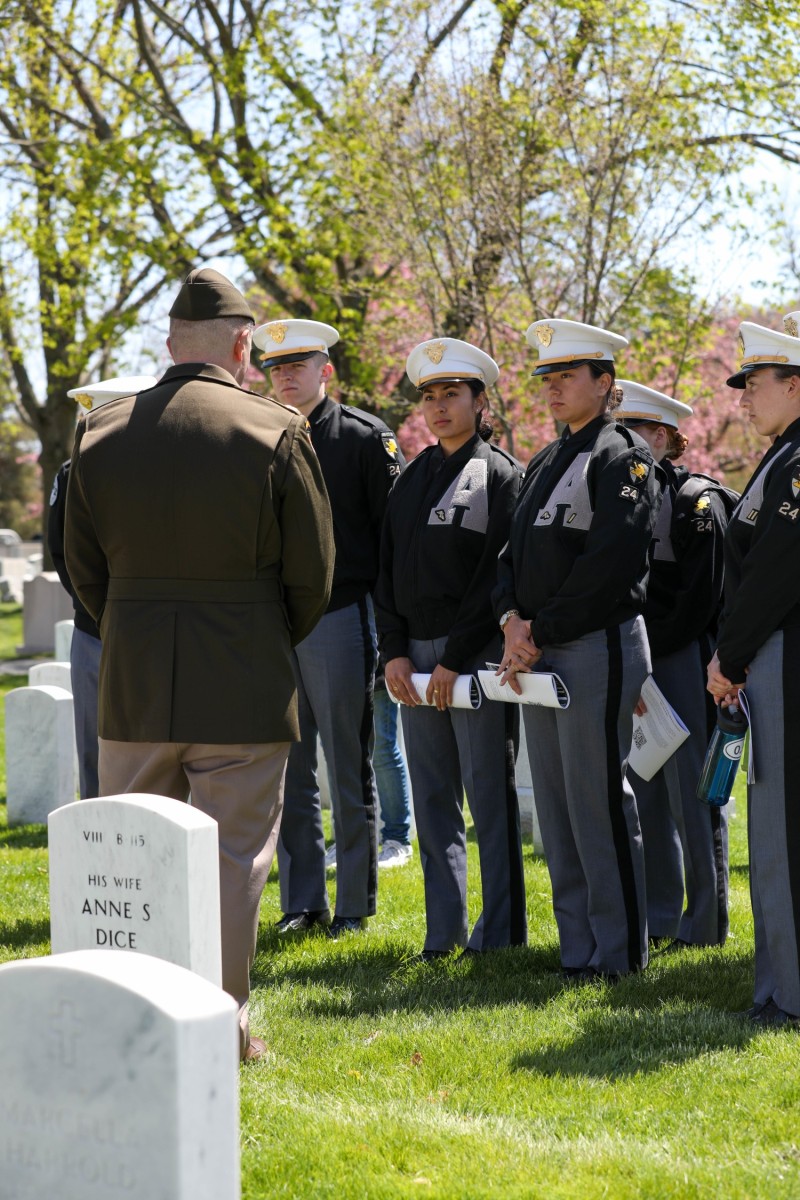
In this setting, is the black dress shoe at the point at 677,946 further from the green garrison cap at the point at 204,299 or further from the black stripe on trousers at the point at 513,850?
the green garrison cap at the point at 204,299

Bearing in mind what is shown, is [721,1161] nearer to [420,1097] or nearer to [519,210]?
[420,1097]

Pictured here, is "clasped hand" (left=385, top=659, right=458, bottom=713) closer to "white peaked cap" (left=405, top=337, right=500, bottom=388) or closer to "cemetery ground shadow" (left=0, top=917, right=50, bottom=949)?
"white peaked cap" (left=405, top=337, right=500, bottom=388)

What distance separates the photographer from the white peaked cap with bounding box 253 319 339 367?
20.5ft

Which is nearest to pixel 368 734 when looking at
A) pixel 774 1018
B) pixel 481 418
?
pixel 481 418

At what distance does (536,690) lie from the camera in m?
5.23

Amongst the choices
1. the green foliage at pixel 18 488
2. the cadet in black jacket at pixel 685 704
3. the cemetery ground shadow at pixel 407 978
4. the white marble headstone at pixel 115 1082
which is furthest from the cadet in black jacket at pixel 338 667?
the green foliage at pixel 18 488

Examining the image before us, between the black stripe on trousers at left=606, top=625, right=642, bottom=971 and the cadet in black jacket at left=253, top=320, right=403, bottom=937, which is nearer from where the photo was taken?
the black stripe on trousers at left=606, top=625, right=642, bottom=971

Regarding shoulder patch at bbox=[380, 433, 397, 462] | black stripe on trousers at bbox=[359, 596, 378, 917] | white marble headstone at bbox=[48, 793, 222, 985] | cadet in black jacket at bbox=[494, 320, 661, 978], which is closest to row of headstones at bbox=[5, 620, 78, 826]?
black stripe on trousers at bbox=[359, 596, 378, 917]

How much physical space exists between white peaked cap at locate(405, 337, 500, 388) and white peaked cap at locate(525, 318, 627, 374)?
387 millimetres

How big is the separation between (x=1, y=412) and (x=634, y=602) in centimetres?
4491

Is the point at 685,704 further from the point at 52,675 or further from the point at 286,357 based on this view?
the point at 52,675

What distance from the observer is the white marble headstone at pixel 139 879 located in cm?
353

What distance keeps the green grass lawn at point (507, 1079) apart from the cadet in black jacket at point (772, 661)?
0.96ft

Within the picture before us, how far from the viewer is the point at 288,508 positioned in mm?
4117
